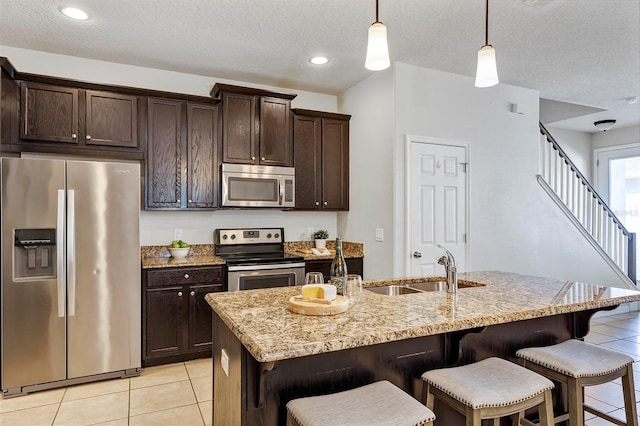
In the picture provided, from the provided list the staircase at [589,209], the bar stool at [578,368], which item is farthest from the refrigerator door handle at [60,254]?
the staircase at [589,209]

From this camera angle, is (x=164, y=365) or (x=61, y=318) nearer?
(x=61, y=318)

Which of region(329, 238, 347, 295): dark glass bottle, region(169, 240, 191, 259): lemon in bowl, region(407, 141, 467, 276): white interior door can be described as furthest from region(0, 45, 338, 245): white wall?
region(329, 238, 347, 295): dark glass bottle

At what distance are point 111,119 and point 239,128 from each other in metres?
1.16

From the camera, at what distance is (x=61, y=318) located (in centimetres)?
307

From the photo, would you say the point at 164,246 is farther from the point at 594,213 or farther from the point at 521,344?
the point at 594,213

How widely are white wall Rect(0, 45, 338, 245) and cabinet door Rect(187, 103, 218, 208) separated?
0.34 m

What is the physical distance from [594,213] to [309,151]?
4.27 m

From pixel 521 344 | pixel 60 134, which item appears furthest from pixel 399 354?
pixel 60 134

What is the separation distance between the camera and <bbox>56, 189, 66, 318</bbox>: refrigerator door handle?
9.98 feet

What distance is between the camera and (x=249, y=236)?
14.4 ft

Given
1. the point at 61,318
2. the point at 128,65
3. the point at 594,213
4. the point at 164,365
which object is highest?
the point at 128,65

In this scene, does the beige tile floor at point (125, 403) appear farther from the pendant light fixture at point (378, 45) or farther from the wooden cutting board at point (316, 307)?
the pendant light fixture at point (378, 45)

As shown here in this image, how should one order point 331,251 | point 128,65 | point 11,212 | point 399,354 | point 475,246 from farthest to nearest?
point 331,251, point 475,246, point 128,65, point 11,212, point 399,354

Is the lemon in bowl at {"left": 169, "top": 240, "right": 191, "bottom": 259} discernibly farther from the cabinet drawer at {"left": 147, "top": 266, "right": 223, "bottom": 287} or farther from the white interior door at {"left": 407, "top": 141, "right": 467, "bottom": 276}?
the white interior door at {"left": 407, "top": 141, "right": 467, "bottom": 276}
